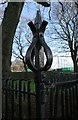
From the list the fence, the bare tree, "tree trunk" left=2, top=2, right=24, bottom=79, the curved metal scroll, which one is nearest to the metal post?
the curved metal scroll

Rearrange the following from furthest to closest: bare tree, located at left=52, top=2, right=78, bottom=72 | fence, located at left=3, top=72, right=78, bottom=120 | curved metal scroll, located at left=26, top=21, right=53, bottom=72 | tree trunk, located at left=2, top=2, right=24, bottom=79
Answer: bare tree, located at left=52, top=2, right=78, bottom=72
tree trunk, located at left=2, top=2, right=24, bottom=79
fence, located at left=3, top=72, right=78, bottom=120
curved metal scroll, located at left=26, top=21, right=53, bottom=72

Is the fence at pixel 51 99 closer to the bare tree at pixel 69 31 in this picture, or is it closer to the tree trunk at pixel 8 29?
the tree trunk at pixel 8 29

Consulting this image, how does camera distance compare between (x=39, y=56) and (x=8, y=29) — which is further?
(x=8, y=29)

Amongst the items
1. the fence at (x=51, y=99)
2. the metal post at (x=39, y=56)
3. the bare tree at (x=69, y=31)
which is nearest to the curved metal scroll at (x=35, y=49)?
the metal post at (x=39, y=56)

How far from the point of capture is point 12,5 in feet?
21.7

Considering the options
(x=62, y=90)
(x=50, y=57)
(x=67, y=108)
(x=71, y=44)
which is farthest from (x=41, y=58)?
(x=71, y=44)

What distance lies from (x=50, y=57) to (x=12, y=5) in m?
4.33

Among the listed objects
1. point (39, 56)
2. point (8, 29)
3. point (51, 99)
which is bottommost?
point (51, 99)

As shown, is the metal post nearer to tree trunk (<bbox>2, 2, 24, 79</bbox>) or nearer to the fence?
the fence

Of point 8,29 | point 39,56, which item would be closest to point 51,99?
point 39,56

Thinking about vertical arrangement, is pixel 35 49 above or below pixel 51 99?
above

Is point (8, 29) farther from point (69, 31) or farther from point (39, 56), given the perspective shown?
point (69, 31)

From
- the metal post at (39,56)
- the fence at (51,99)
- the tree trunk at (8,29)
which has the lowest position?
the fence at (51,99)

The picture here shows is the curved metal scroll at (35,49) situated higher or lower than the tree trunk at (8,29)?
lower
